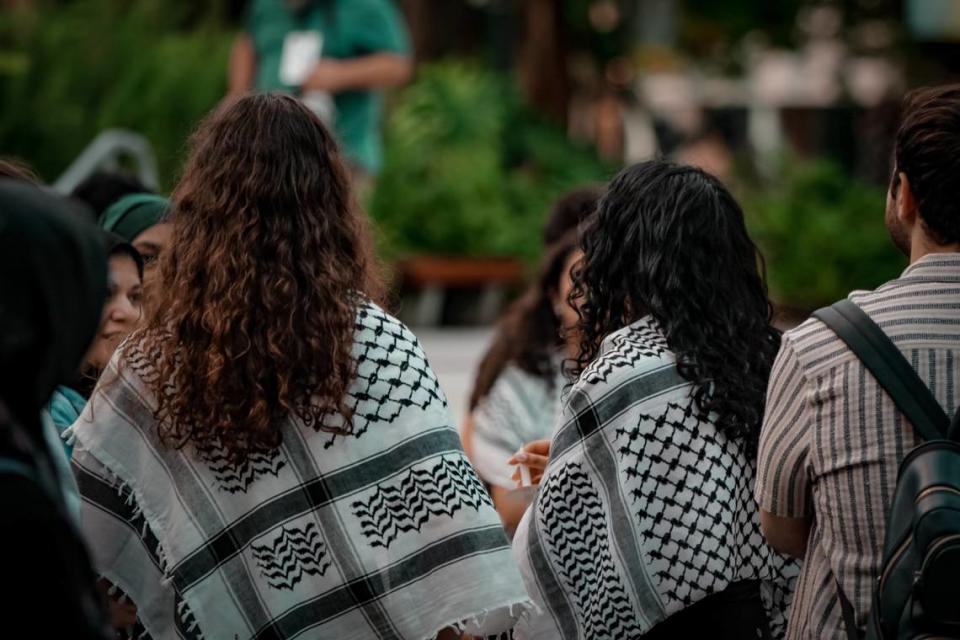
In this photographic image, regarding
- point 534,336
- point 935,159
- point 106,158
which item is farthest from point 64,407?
point 106,158

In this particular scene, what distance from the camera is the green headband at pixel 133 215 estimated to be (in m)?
4.97

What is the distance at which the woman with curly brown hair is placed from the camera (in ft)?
11.3

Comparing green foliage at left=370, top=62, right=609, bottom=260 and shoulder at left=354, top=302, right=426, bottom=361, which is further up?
shoulder at left=354, top=302, right=426, bottom=361

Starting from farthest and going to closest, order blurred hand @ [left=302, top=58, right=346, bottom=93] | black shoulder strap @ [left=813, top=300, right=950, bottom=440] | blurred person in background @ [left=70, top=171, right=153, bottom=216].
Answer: blurred hand @ [left=302, top=58, right=346, bottom=93]
blurred person in background @ [left=70, top=171, right=153, bottom=216]
black shoulder strap @ [left=813, top=300, right=950, bottom=440]

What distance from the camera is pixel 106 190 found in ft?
18.2

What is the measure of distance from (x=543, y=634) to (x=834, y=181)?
10.5 meters

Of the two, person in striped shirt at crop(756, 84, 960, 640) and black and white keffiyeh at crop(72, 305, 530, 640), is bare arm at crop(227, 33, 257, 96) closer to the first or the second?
black and white keffiyeh at crop(72, 305, 530, 640)

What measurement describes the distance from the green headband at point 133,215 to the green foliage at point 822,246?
7892mm

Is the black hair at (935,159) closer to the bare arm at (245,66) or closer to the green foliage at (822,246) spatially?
the bare arm at (245,66)

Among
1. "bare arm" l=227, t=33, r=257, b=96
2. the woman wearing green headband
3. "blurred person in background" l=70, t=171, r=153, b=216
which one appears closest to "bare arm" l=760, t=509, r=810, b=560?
the woman wearing green headband

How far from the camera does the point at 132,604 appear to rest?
379 cm

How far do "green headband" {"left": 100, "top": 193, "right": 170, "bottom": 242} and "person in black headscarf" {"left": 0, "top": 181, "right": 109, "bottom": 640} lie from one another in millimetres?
2553

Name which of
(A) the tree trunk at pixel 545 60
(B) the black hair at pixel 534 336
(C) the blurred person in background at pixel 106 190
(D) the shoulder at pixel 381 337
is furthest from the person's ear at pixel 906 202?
(A) the tree trunk at pixel 545 60

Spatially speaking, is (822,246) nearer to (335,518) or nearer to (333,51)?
(333,51)
